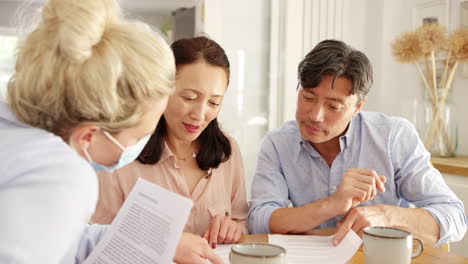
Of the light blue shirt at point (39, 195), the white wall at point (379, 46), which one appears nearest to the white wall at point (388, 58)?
the white wall at point (379, 46)

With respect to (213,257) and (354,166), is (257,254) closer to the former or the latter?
(213,257)

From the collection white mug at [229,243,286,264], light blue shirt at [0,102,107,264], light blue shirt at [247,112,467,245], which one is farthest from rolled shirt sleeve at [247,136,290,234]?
light blue shirt at [0,102,107,264]

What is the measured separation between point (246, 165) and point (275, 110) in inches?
16.7

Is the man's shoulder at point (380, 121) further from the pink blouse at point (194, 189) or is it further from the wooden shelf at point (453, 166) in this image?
Answer: the wooden shelf at point (453, 166)

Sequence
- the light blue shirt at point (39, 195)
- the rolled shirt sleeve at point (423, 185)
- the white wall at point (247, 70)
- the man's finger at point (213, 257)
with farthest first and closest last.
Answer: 1. the white wall at point (247, 70)
2. the rolled shirt sleeve at point (423, 185)
3. the man's finger at point (213, 257)
4. the light blue shirt at point (39, 195)

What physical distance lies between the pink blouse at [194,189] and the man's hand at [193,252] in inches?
18.7

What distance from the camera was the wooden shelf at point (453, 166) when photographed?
2.56 m

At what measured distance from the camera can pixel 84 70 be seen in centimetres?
79

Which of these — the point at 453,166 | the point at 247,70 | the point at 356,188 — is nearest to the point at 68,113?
the point at 356,188

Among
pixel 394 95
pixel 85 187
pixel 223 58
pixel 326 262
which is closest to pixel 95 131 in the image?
pixel 85 187

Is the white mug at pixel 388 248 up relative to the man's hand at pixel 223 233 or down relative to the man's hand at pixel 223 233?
up

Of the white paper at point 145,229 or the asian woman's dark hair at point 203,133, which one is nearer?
the white paper at point 145,229

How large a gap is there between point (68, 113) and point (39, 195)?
17cm

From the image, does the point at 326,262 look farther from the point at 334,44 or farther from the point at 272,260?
the point at 334,44
